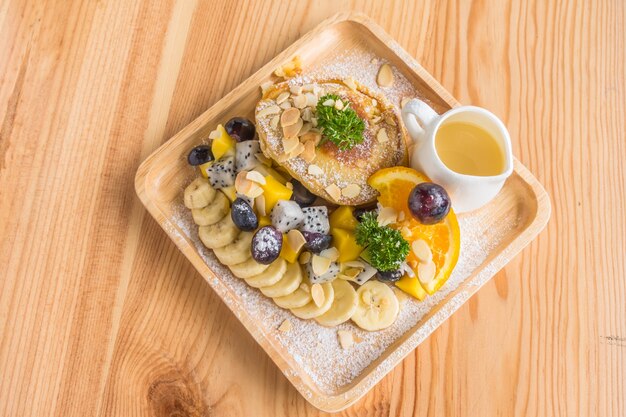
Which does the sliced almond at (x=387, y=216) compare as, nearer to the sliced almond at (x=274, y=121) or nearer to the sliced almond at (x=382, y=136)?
the sliced almond at (x=382, y=136)

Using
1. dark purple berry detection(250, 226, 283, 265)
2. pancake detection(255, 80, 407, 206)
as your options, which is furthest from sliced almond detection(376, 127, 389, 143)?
dark purple berry detection(250, 226, 283, 265)

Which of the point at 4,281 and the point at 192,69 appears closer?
the point at 4,281

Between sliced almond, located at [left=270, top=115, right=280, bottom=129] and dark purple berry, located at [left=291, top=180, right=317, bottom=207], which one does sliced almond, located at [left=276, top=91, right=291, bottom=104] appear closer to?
sliced almond, located at [left=270, top=115, right=280, bottom=129]

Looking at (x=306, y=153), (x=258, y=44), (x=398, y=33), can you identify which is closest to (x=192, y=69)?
(x=258, y=44)

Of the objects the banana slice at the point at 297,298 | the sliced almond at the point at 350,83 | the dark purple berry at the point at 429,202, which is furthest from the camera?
the sliced almond at the point at 350,83

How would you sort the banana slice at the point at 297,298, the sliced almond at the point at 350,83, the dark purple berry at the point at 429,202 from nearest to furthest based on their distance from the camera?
the dark purple berry at the point at 429,202 < the banana slice at the point at 297,298 < the sliced almond at the point at 350,83

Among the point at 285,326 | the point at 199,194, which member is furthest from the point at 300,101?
the point at 285,326

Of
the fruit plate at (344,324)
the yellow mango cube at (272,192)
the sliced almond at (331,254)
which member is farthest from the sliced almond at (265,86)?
the sliced almond at (331,254)

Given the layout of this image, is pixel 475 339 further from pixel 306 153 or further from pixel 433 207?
pixel 306 153
